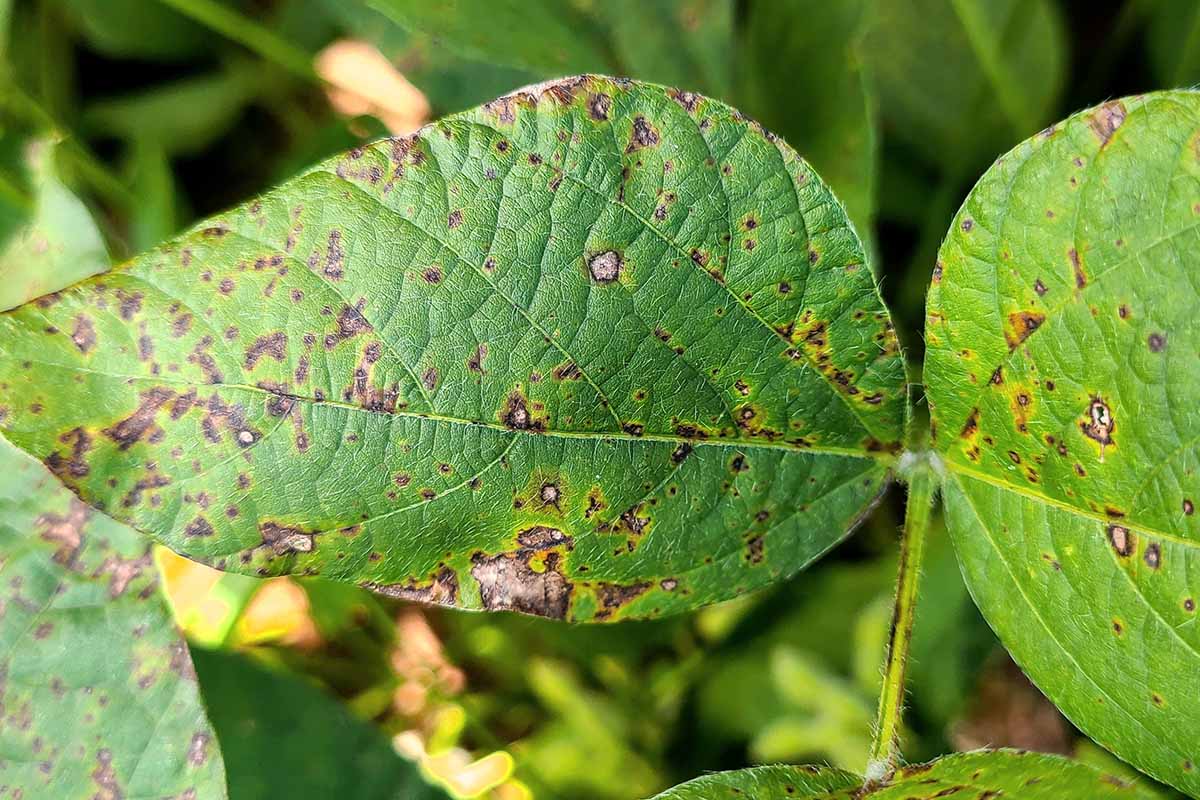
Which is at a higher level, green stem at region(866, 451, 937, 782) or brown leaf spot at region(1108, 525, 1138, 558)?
brown leaf spot at region(1108, 525, 1138, 558)

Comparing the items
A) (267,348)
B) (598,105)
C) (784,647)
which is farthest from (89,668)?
(784,647)

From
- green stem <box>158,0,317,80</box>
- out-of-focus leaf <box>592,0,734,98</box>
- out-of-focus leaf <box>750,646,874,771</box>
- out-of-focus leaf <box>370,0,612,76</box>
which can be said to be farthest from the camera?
green stem <box>158,0,317,80</box>

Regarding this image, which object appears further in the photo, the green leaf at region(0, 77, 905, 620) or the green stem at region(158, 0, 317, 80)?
the green stem at region(158, 0, 317, 80)

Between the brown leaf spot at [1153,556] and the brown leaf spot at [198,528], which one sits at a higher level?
the brown leaf spot at [1153,556]

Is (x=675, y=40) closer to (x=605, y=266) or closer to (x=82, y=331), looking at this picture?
(x=605, y=266)

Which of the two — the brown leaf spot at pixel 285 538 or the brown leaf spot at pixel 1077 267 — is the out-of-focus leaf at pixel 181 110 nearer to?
the brown leaf spot at pixel 285 538

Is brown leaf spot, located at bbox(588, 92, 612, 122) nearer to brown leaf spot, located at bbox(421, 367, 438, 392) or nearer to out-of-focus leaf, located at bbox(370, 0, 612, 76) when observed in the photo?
brown leaf spot, located at bbox(421, 367, 438, 392)

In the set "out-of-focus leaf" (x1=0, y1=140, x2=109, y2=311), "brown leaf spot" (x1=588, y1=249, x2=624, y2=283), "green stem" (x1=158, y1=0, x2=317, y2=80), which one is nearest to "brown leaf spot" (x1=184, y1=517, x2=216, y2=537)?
"brown leaf spot" (x1=588, y1=249, x2=624, y2=283)

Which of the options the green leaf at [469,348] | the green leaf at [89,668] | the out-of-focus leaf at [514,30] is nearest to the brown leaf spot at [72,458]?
the green leaf at [469,348]
